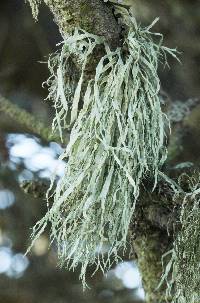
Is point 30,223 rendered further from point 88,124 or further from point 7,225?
point 88,124

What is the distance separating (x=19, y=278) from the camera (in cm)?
Answer: 150

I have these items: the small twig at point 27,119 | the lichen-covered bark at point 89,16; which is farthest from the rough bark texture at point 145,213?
the small twig at point 27,119

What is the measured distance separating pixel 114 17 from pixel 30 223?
88cm

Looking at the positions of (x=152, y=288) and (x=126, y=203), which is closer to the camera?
(x=126, y=203)

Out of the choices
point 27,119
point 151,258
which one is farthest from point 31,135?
point 151,258

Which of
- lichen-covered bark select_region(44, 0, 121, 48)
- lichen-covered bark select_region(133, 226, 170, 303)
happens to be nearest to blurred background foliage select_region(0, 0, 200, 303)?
lichen-covered bark select_region(133, 226, 170, 303)

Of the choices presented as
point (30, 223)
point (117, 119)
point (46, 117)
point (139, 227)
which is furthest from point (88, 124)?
point (30, 223)

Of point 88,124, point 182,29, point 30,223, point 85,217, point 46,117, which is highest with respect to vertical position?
point 182,29

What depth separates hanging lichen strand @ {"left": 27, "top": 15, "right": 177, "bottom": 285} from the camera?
2.23 ft

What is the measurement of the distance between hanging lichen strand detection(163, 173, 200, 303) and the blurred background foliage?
1.85ft

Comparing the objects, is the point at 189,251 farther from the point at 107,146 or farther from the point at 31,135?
the point at 31,135

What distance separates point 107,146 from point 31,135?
2.52ft

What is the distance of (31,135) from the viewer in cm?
142

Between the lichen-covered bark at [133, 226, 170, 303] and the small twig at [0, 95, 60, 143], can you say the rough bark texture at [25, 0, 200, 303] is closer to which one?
the lichen-covered bark at [133, 226, 170, 303]
